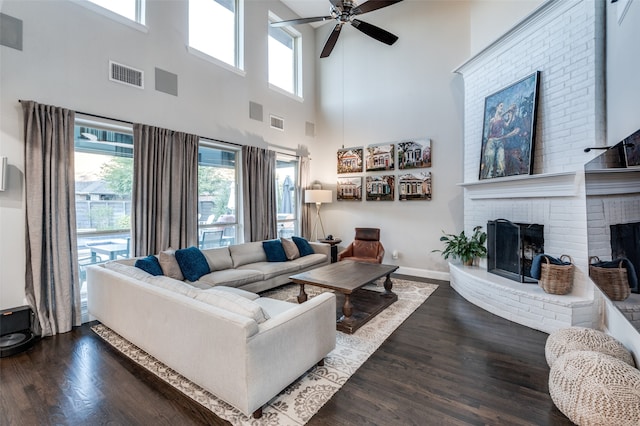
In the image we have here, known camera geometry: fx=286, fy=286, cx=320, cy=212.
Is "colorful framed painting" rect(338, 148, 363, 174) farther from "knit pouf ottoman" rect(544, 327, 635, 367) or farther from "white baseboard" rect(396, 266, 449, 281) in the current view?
"knit pouf ottoman" rect(544, 327, 635, 367)

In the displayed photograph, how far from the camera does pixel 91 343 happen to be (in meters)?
2.82

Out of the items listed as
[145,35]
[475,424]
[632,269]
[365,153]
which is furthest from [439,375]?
[145,35]

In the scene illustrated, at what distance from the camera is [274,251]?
16.0 ft

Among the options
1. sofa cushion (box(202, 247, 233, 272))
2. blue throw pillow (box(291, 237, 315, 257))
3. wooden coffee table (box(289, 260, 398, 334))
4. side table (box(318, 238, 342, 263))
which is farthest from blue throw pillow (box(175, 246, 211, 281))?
side table (box(318, 238, 342, 263))

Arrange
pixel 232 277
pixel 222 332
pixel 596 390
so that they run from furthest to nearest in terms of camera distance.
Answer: pixel 232 277, pixel 222 332, pixel 596 390

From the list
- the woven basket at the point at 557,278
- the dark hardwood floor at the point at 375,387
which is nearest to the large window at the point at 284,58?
the dark hardwood floor at the point at 375,387

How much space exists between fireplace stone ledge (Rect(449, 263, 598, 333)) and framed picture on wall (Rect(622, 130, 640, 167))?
2.00 m

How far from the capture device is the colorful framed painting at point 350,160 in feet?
20.3

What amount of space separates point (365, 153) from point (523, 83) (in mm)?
2972

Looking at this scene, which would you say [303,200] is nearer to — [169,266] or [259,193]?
[259,193]

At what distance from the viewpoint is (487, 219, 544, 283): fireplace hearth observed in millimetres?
3557

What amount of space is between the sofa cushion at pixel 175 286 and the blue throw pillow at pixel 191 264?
3.57 feet

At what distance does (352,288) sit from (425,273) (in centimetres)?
279

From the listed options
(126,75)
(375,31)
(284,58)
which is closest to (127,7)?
(126,75)
